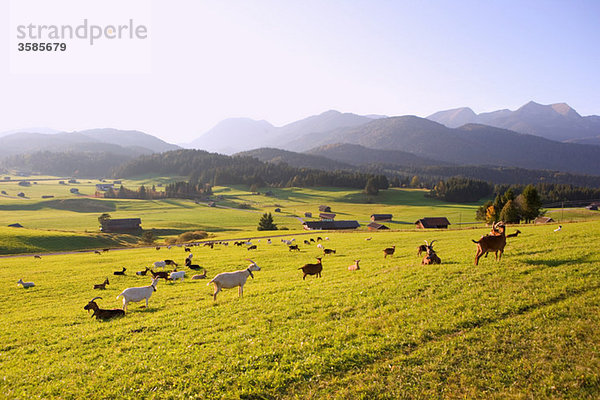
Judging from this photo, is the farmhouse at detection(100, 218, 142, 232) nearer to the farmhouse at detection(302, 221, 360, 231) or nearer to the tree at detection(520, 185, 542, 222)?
the farmhouse at detection(302, 221, 360, 231)

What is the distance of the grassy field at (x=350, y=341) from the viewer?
8531mm

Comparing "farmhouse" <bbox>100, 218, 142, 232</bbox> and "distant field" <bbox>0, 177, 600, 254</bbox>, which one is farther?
"farmhouse" <bbox>100, 218, 142, 232</bbox>

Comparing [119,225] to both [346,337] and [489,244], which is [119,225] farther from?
[489,244]

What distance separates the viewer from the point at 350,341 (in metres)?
10.6

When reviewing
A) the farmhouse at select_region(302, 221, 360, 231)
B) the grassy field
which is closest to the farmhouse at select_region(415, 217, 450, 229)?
the farmhouse at select_region(302, 221, 360, 231)

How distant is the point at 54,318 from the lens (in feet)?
55.6

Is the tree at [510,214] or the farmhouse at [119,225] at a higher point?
the tree at [510,214]

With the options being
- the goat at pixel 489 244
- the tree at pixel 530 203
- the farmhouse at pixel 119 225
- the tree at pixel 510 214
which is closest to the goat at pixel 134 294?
the goat at pixel 489 244

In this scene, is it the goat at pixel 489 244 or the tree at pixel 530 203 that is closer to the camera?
the goat at pixel 489 244

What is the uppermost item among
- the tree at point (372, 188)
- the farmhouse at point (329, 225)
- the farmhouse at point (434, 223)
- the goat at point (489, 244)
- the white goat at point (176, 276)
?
the tree at point (372, 188)

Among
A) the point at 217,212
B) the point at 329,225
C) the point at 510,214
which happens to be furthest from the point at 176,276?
the point at 217,212

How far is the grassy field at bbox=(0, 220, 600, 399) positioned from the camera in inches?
336

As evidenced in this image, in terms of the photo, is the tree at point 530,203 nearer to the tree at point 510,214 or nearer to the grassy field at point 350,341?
the tree at point 510,214

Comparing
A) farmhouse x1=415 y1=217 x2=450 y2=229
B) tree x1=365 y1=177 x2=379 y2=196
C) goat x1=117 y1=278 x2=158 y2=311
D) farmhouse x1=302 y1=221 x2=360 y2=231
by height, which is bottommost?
farmhouse x1=302 y1=221 x2=360 y2=231
